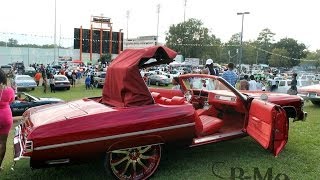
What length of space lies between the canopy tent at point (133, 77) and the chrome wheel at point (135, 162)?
2.09 feet

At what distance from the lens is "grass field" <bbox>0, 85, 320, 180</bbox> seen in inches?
212

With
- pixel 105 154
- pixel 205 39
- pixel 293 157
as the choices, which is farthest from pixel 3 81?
pixel 205 39

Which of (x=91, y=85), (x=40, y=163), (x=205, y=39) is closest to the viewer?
(x=40, y=163)

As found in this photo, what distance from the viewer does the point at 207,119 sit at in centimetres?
661

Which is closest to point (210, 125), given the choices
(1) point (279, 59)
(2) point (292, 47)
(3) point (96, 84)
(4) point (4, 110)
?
(4) point (4, 110)

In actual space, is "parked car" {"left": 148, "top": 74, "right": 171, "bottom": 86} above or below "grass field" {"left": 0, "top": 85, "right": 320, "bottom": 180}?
below

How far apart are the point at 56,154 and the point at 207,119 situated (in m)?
2.87

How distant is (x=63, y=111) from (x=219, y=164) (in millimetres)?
2425

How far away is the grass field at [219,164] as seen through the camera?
539 centimetres

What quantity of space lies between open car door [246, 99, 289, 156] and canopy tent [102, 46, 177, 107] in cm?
156

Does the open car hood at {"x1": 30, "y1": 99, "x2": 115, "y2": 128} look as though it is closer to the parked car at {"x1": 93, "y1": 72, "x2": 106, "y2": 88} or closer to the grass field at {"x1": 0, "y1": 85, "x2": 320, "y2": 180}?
the grass field at {"x1": 0, "y1": 85, "x2": 320, "y2": 180}

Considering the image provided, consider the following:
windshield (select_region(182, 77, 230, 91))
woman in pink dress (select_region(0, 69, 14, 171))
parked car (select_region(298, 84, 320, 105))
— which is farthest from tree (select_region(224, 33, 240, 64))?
woman in pink dress (select_region(0, 69, 14, 171))

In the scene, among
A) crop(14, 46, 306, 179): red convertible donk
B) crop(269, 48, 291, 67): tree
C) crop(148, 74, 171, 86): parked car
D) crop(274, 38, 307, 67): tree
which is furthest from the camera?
→ crop(274, 38, 307, 67): tree

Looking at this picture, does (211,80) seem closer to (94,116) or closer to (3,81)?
(94,116)
